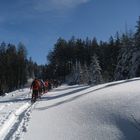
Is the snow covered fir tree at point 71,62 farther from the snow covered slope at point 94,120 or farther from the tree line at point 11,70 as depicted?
the snow covered slope at point 94,120

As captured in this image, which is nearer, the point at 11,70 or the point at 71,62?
the point at 11,70

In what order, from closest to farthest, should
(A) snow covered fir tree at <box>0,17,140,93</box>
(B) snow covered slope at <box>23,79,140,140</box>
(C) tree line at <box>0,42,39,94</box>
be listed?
(B) snow covered slope at <box>23,79,140,140</box> < (A) snow covered fir tree at <box>0,17,140,93</box> < (C) tree line at <box>0,42,39,94</box>

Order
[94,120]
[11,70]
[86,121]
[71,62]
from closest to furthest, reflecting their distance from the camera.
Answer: [94,120]
[86,121]
[11,70]
[71,62]

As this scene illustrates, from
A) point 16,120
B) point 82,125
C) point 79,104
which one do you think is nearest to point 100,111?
point 82,125

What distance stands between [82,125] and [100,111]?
4.65 feet

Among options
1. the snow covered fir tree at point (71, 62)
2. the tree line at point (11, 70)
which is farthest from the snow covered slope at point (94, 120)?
the tree line at point (11, 70)

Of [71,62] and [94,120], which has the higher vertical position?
[71,62]

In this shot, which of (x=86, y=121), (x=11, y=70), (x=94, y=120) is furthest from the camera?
(x=11, y=70)

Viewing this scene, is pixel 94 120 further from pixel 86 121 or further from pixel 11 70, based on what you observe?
pixel 11 70

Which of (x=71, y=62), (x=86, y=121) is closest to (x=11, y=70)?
(x=71, y=62)

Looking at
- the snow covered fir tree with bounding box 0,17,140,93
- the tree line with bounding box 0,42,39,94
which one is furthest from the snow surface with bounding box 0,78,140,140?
the tree line with bounding box 0,42,39,94

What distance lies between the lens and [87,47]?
141 m

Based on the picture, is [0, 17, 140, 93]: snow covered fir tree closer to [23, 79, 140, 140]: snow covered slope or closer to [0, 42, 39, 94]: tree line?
[0, 42, 39, 94]: tree line

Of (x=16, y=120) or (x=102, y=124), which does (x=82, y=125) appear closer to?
(x=102, y=124)
